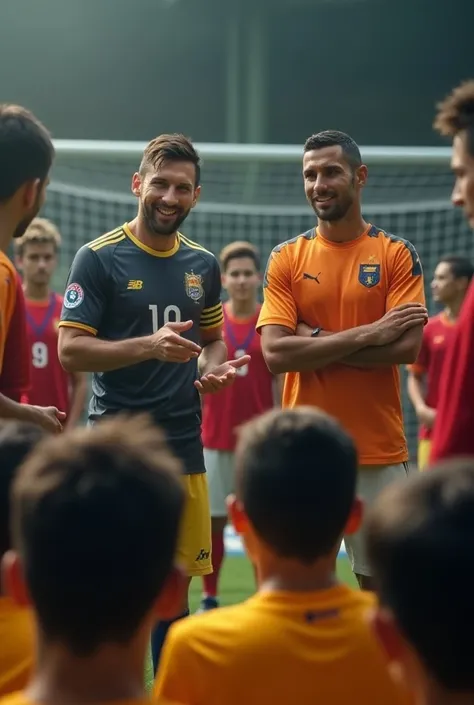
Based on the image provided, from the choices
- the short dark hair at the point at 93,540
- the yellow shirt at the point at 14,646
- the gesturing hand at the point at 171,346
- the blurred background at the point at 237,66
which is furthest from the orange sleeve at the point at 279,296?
the blurred background at the point at 237,66

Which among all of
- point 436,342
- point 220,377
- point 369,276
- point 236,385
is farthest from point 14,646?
point 436,342

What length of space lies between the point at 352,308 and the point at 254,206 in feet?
21.6

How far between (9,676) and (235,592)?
184 inches

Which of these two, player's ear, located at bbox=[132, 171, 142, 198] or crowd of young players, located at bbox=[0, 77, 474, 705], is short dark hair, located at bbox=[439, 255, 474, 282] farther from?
crowd of young players, located at bbox=[0, 77, 474, 705]

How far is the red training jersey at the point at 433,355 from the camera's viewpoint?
766 cm

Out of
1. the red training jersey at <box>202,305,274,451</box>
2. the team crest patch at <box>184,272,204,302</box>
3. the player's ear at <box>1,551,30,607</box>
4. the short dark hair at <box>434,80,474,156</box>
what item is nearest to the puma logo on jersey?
the team crest patch at <box>184,272,204,302</box>

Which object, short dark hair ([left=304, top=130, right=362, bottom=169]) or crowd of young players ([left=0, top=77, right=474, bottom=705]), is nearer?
crowd of young players ([left=0, top=77, right=474, bottom=705])

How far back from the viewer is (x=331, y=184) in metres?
4.51

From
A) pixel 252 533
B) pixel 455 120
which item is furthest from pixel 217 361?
pixel 252 533

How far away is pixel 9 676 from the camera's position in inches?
83.4

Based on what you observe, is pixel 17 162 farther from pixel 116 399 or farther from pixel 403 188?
pixel 403 188

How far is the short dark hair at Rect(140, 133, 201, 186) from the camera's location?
450 centimetres

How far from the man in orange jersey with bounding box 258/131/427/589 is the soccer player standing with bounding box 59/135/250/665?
11.2 inches

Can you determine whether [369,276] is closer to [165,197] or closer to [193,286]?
[193,286]
